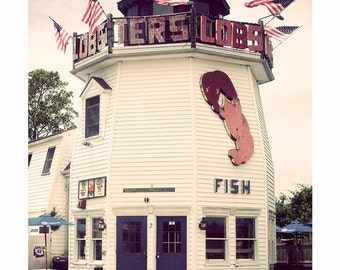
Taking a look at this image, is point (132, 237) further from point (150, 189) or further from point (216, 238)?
point (216, 238)

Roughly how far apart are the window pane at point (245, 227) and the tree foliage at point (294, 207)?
6.03ft

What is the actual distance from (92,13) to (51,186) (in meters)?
8.72

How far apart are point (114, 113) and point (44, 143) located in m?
7.86

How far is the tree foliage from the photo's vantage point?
930 inches

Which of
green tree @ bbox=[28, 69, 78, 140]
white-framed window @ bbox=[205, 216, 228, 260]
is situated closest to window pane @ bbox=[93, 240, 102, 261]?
white-framed window @ bbox=[205, 216, 228, 260]

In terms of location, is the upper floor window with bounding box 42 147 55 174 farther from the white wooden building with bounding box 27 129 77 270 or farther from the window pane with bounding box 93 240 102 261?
the window pane with bounding box 93 240 102 261

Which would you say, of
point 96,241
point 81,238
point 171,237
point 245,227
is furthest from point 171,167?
point 81,238

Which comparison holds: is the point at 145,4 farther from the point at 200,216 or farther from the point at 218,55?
the point at 200,216

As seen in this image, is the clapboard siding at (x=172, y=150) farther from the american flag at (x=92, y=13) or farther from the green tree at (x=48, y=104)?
the green tree at (x=48, y=104)

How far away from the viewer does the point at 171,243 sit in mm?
20359

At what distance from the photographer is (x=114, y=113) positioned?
2148 cm

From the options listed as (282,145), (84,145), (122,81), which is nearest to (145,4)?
(122,81)

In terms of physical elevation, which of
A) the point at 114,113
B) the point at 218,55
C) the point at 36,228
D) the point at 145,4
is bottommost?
the point at 36,228

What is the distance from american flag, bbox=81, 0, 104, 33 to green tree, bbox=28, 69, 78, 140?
1.99 meters
